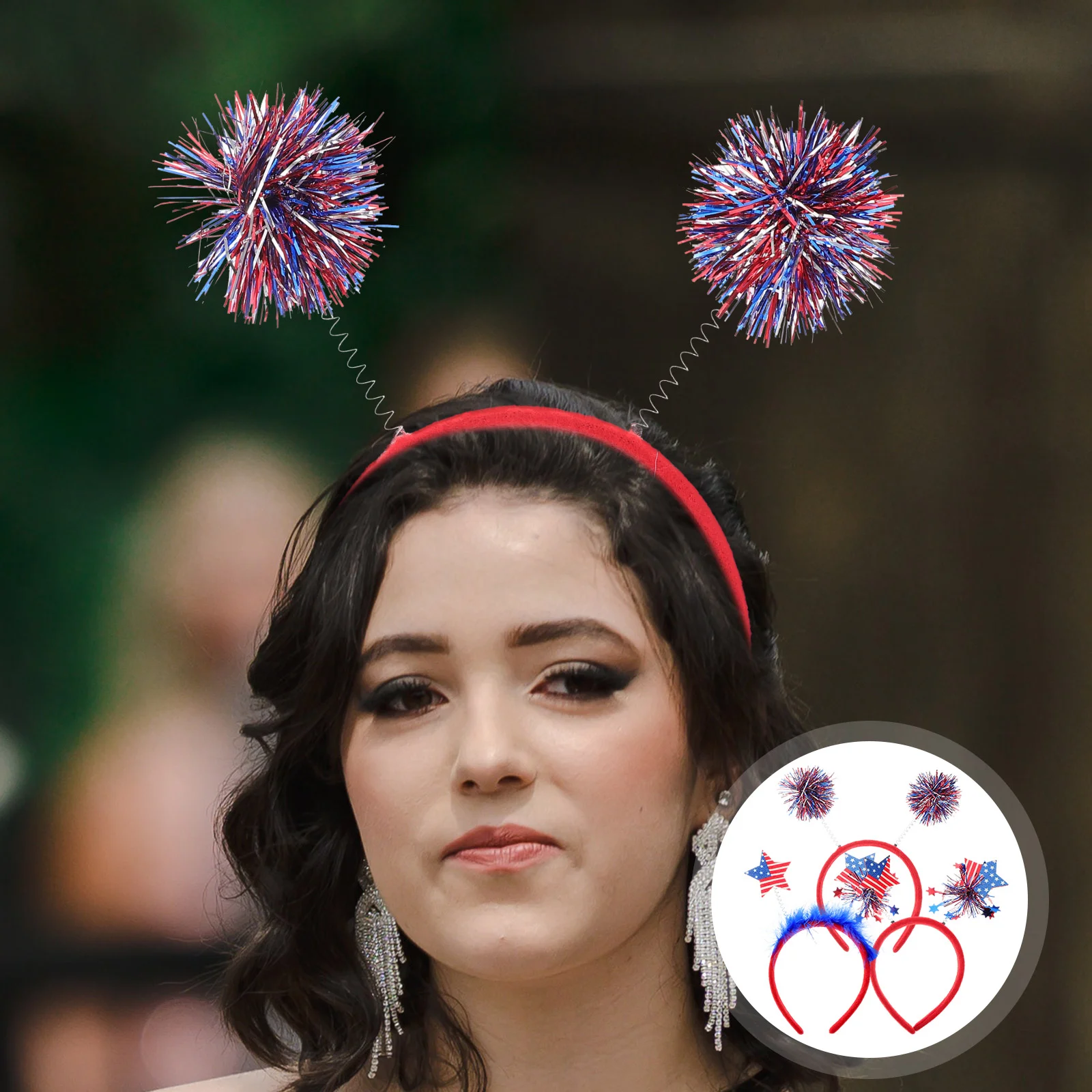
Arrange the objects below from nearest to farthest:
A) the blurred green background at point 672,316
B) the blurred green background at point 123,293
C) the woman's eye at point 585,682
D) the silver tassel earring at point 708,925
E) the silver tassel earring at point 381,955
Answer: the woman's eye at point 585,682
the silver tassel earring at point 708,925
the silver tassel earring at point 381,955
the blurred green background at point 672,316
the blurred green background at point 123,293

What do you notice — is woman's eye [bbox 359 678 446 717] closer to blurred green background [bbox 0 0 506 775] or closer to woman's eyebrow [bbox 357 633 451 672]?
woman's eyebrow [bbox 357 633 451 672]

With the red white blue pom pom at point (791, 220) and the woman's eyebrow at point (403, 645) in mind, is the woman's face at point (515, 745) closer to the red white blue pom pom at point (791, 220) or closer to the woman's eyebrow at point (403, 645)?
the woman's eyebrow at point (403, 645)

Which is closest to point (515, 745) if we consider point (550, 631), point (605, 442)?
point (550, 631)

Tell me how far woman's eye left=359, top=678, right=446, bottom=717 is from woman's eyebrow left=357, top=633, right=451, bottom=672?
4 centimetres

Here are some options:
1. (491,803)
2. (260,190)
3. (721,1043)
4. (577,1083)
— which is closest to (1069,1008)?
(721,1043)

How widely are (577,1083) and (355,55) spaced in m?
1.56

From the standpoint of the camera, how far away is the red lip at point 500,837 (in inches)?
57.3

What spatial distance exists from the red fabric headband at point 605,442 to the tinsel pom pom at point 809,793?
280 millimetres

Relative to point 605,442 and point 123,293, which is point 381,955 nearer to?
point 605,442

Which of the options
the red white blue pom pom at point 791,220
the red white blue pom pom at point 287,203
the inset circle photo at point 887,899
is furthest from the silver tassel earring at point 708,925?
the red white blue pom pom at point 287,203

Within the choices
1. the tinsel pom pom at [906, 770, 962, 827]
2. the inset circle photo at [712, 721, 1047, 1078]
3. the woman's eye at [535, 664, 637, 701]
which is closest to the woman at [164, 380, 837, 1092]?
the woman's eye at [535, 664, 637, 701]

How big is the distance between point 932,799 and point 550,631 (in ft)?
1.44

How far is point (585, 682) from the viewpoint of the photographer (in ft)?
5.03

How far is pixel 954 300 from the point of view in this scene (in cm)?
207
